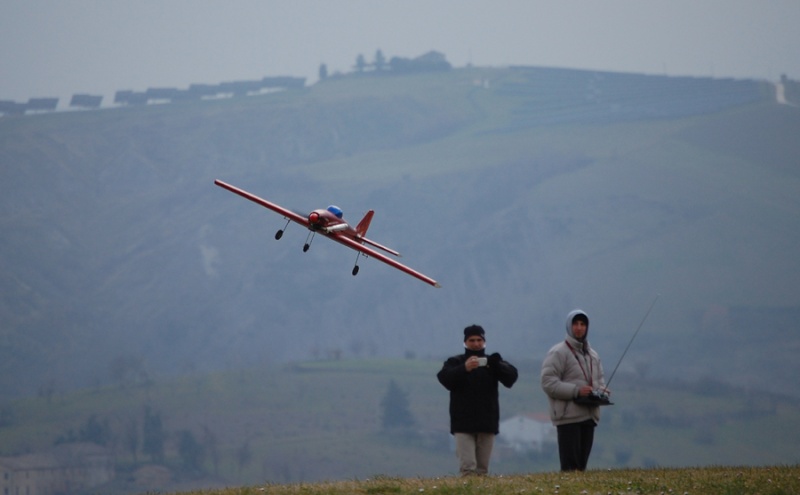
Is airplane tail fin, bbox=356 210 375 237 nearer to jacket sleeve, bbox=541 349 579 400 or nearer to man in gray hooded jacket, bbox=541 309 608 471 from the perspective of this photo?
man in gray hooded jacket, bbox=541 309 608 471

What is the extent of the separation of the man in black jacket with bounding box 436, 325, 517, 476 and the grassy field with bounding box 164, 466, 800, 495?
2.73 feet

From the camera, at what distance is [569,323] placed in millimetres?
24312

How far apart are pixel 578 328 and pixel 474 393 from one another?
2.19 meters

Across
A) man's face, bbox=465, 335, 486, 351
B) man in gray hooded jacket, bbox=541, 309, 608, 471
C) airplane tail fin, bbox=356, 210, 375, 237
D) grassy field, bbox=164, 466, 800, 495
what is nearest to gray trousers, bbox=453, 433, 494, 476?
grassy field, bbox=164, 466, 800, 495

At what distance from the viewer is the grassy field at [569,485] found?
22000 millimetres

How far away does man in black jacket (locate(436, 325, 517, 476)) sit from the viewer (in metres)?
23.9

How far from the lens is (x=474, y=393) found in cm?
2420

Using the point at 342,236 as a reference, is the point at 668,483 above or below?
below

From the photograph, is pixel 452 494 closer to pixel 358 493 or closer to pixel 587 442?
pixel 358 493

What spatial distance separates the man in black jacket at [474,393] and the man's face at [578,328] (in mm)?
1319

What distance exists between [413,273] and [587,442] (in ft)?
18.7

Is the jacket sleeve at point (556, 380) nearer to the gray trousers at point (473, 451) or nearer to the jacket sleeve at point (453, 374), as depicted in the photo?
the gray trousers at point (473, 451)

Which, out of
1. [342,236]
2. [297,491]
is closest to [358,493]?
[297,491]

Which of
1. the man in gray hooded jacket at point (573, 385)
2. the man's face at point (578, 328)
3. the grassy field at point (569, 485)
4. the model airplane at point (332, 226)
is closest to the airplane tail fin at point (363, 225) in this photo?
the model airplane at point (332, 226)
